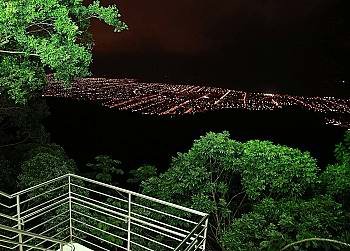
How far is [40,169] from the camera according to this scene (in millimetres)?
7098

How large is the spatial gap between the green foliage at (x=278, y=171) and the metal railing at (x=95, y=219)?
39.8 inches

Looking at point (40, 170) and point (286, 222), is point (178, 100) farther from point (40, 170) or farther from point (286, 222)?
point (286, 222)

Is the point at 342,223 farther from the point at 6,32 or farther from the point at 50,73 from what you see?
the point at 6,32

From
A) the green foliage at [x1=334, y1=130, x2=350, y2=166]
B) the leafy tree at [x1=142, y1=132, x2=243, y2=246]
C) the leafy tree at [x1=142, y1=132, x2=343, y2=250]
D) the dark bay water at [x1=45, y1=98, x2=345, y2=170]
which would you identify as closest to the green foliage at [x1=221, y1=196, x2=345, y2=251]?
the leafy tree at [x1=142, y1=132, x2=343, y2=250]

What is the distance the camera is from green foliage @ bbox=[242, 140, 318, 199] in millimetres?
6397

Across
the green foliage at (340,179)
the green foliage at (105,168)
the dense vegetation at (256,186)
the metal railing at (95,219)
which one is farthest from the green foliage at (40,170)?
the green foliage at (340,179)

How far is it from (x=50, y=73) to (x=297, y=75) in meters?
29.9

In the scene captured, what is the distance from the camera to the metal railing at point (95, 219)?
12.0 feet

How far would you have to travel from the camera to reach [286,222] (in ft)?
18.9

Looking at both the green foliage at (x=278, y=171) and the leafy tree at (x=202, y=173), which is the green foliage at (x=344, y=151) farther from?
the leafy tree at (x=202, y=173)

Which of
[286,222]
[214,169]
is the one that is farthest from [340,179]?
[214,169]

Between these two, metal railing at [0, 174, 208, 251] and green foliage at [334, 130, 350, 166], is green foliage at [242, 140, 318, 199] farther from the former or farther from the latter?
green foliage at [334, 130, 350, 166]

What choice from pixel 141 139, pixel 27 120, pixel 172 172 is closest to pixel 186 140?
pixel 141 139

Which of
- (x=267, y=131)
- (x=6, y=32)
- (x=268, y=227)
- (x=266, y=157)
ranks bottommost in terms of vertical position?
(x=267, y=131)
